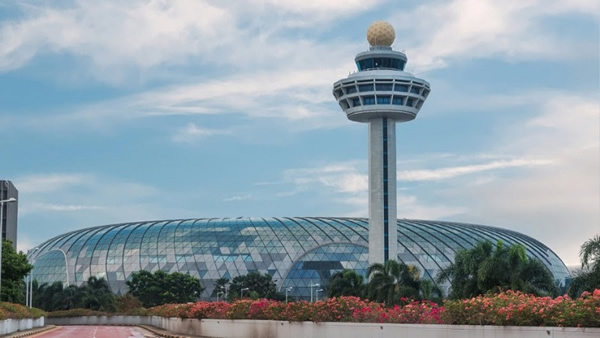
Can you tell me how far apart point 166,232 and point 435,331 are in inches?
6175

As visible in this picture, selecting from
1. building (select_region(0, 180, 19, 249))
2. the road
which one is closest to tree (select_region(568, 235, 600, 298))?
the road

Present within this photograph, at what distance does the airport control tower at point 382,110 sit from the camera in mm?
154625

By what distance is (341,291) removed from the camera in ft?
354

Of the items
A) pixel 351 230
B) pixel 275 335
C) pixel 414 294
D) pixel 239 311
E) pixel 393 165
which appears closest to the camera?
pixel 275 335

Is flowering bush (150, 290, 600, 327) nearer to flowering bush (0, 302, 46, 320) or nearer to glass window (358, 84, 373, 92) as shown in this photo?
flowering bush (0, 302, 46, 320)

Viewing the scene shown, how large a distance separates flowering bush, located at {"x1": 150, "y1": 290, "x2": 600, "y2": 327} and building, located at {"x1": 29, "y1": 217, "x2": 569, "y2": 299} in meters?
112

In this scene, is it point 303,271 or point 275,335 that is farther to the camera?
point 303,271

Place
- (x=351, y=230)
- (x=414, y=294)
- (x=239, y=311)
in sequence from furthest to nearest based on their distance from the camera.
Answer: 1. (x=351, y=230)
2. (x=414, y=294)
3. (x=239, y=311)

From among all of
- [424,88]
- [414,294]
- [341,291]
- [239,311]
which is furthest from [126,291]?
[239,311]

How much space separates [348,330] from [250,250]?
13221cm

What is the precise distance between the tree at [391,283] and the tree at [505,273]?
17378mm

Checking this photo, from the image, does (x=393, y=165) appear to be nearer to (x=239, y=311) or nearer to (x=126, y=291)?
(x=126, y=291)

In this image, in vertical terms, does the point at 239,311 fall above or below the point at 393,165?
below

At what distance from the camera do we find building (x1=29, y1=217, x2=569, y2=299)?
170625 millimetres
